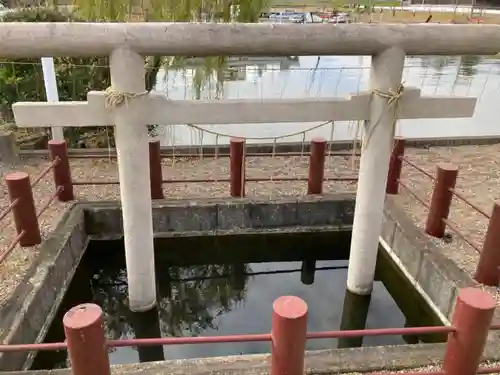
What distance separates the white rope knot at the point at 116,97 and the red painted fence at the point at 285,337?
5.54 ft

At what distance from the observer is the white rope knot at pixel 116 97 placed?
132 inches

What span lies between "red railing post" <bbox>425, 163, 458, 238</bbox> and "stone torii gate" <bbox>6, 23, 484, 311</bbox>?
90 cm

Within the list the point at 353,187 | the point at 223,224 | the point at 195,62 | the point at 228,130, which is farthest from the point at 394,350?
the point at 228,130

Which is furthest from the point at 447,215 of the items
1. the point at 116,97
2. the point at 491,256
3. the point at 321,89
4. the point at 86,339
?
the point at 321,89

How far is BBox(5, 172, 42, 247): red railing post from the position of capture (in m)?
4.15

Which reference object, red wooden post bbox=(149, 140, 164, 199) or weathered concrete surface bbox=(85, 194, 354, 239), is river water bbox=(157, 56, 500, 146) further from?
weathered concrete surface bbox=(85, 194, 354, 239)

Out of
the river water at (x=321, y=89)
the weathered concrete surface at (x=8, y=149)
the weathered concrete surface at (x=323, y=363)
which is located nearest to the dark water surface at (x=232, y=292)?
the weathered concrete surface at (x=323, y=363)

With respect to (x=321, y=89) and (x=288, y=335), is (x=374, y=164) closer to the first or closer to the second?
(x=288, y=335)

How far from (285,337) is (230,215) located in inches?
134

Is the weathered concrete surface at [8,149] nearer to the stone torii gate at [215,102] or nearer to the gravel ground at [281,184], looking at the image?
the gravel ground at [281,184]

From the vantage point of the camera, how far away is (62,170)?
5.25 meters

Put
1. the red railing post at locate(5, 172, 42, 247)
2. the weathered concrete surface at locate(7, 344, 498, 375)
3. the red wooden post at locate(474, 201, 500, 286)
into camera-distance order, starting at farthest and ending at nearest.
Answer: the red railing post at locate(5, 172, 42, 247)
the red wooden post at locate(474, 201, 500, 286)
the weathered concrete surface at locate(7, 344, 498, 375)

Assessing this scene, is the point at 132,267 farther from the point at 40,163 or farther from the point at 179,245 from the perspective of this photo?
the point at 40,163

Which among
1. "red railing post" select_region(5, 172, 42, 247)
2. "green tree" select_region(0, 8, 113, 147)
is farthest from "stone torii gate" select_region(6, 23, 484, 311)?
"green tree" select_region(0, 8, 113, 147)
